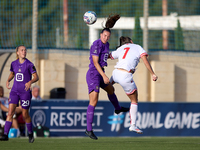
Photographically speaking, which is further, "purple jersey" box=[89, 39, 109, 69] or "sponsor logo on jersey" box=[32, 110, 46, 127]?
"sponsor logo on jersey" box=[32, 110, 46, 127]

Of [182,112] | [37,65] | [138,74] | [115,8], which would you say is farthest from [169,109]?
[115,8]

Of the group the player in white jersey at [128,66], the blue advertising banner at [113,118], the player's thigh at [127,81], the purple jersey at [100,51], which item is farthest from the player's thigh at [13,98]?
the blue advertising banner at [113,118]

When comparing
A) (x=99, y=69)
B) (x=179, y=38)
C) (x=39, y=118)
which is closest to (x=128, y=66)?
(x=99, y=69)

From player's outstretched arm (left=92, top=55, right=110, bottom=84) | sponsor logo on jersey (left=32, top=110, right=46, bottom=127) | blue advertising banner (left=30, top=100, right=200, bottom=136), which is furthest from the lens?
blue advertising banner (left=30, top=100, right=200, bottom=136)

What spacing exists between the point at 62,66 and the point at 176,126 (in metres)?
4.43

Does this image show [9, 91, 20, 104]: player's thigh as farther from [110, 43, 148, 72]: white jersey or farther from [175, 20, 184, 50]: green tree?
[175, 20, 184, 50]: green tree

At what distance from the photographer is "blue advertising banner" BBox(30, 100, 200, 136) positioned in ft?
37.9

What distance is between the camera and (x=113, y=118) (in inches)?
467

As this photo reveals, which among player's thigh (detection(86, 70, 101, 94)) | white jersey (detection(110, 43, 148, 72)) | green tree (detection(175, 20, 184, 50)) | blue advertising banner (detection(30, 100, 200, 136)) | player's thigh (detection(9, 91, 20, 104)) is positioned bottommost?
blue advertising banner (detection(30, 100, 200, 136))

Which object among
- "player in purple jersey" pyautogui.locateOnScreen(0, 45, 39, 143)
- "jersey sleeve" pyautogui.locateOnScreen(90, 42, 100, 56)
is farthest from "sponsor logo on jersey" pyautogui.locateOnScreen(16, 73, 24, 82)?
"jersey sleeve" pyautogui.locateOnScreen(90, 42, 100, 56)

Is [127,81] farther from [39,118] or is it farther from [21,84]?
[39,118]

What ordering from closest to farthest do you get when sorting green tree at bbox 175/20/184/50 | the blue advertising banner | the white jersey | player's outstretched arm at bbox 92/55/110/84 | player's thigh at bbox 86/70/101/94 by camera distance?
player's outstretched arm at bbox 92/55/110/84
the white jersey
player's thigh at bbox 86/70/101/94
the blue advertising banner
green tree at bbox 175/20/184/50

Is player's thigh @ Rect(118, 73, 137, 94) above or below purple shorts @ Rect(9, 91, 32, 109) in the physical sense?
above

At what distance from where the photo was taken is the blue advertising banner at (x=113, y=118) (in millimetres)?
11562
